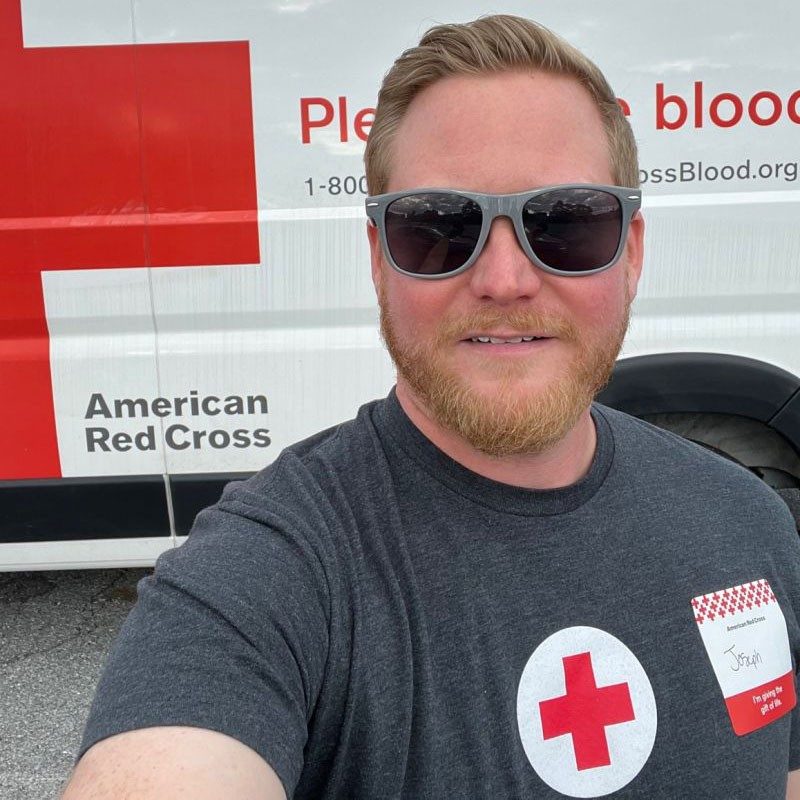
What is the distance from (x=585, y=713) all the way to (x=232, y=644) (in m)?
0.42

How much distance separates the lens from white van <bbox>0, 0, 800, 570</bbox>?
89.8 inches

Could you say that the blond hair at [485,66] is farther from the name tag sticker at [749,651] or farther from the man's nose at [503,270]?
the name tag sticker at [749,651]

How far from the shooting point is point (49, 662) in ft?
9.01

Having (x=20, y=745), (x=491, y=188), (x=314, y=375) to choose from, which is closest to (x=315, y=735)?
(x=491, y=188)

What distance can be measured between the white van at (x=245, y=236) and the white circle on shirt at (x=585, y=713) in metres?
1.54

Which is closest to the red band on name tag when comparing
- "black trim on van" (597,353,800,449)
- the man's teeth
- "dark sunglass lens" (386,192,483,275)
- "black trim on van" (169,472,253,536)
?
the man's teeth

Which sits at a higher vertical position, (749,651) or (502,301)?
(502,301)

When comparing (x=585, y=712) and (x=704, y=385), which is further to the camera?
(x=704, y=385)

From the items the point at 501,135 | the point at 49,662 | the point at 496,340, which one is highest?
the point at 501,135

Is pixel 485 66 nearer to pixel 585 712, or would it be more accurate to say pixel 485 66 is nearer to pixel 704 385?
pixel 585 712

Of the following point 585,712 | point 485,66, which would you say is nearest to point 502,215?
point 485,66

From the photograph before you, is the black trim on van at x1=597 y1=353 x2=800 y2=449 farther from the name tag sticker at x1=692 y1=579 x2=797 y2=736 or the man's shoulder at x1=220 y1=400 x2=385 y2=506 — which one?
the man's shoulder at x1=220 y1=400 x2=385 y2=506

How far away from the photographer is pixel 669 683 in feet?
3.35

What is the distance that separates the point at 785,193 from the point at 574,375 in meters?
1.57
